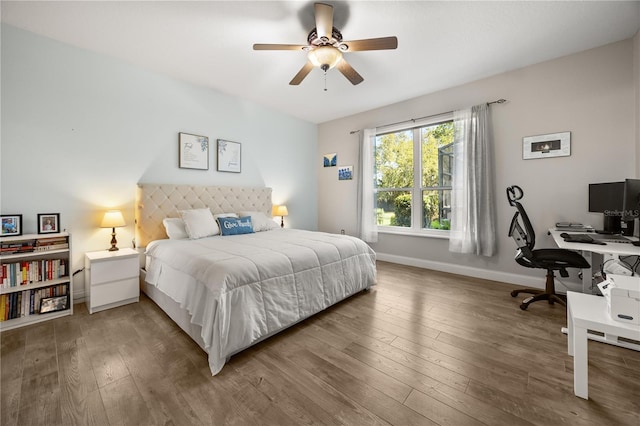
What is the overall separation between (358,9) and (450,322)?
2.88m

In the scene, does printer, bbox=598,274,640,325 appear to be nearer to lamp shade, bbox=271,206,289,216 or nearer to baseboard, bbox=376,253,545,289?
baseboard, bbox=376,253,545,289

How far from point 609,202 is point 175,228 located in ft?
15.4

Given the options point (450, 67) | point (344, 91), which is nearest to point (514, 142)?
point (450, 67)

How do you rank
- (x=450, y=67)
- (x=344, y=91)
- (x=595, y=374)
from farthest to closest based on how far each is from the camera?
(x=344, y=91) → (x=450, y=67) → (x=595, y=374)

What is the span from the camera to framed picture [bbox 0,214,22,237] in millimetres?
2281

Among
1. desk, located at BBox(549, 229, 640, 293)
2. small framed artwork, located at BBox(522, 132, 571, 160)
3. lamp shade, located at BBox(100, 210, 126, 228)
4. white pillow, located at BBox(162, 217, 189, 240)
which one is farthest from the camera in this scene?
white pillow, located at BBox(162, 217, 189, 240)

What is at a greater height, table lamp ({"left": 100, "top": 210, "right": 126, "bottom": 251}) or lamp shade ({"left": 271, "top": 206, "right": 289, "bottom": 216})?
lamp shade ({"left": 271, "top": 206, "right": 289, "bottom": 216})

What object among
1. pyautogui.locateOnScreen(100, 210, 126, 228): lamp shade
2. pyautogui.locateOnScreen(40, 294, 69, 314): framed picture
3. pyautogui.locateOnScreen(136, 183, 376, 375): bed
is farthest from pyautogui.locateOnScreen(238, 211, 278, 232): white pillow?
pyautogui.locateOnScreen(40, 294, 69, 314): framed picture

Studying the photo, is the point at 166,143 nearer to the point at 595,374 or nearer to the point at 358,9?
the point at 358,9

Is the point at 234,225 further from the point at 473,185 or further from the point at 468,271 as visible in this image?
the point at 468,271

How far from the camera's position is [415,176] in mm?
4195

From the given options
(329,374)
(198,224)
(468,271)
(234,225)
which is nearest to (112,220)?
(198,224)

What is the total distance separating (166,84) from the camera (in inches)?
132

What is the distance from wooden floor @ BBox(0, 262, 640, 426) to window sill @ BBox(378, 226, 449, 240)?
1588mm
